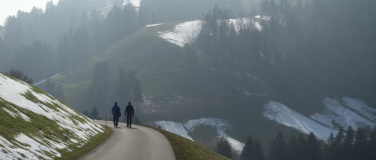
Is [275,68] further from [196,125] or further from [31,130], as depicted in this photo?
[31,130]

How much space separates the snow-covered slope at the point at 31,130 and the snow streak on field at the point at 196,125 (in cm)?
8449

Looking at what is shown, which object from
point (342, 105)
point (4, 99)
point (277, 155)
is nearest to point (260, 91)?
point (342, 105)

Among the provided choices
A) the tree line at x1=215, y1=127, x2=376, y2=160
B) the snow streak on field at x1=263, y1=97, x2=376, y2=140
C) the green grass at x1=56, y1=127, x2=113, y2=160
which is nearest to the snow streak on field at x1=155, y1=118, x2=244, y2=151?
the tree line at x1=215, y1=127, x2=376, y2=160

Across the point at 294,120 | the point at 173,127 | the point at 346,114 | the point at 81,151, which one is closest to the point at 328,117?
the point at 346,114

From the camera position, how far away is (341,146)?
98.9m

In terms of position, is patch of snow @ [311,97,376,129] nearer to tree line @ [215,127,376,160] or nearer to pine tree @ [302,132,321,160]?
tree line @ [215,127,376,160]

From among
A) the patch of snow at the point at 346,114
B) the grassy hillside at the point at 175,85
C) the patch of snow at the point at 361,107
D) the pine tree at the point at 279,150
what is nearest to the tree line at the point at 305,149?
the pine tree at the point at 279,150

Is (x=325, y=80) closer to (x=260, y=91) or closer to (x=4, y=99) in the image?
(x=260, y=91)

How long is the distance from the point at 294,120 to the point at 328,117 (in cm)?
2269

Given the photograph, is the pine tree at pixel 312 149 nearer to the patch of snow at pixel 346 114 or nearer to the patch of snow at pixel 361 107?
the patch of snow at pixel 346 114

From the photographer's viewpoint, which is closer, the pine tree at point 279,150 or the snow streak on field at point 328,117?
the pine tree at point 279,150

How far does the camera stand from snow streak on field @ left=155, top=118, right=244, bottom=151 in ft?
365

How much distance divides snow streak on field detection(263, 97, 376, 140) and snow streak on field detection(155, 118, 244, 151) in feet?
63.6

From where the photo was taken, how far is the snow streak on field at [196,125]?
111 metres
